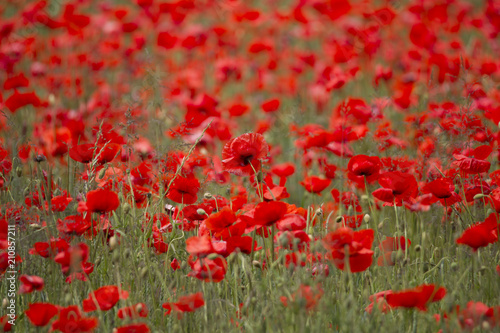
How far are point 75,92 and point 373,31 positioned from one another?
247cm

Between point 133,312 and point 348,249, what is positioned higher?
point 348,249

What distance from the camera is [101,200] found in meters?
1.65

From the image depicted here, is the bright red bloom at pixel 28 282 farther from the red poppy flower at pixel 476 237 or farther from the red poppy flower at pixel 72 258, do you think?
the red poppy flower at pixel 476 237

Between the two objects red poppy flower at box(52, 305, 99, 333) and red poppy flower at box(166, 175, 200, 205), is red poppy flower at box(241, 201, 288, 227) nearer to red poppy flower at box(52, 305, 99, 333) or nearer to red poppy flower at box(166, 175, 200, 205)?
red poppy flower at box(166, 175, 200, 205)

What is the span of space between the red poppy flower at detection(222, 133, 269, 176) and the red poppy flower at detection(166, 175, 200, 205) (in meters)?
0.12

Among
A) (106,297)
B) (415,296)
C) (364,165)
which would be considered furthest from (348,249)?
(106,297)

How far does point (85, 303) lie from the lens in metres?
1.47

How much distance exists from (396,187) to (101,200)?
0.89 metres

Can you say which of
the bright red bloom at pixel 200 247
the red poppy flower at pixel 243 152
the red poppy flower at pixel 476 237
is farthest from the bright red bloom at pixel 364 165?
the bright red bloom at pixel 200 247

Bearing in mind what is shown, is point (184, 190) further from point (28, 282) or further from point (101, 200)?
point (28, 282)

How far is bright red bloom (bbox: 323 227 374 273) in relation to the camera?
4.83 ft

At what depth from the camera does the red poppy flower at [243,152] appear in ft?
6.07

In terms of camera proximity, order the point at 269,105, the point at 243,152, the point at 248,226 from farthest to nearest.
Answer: the point at 269,105 → the point at 243,152 → the point at 248,226

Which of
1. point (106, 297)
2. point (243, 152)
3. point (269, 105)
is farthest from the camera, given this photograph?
point (269, 105)
